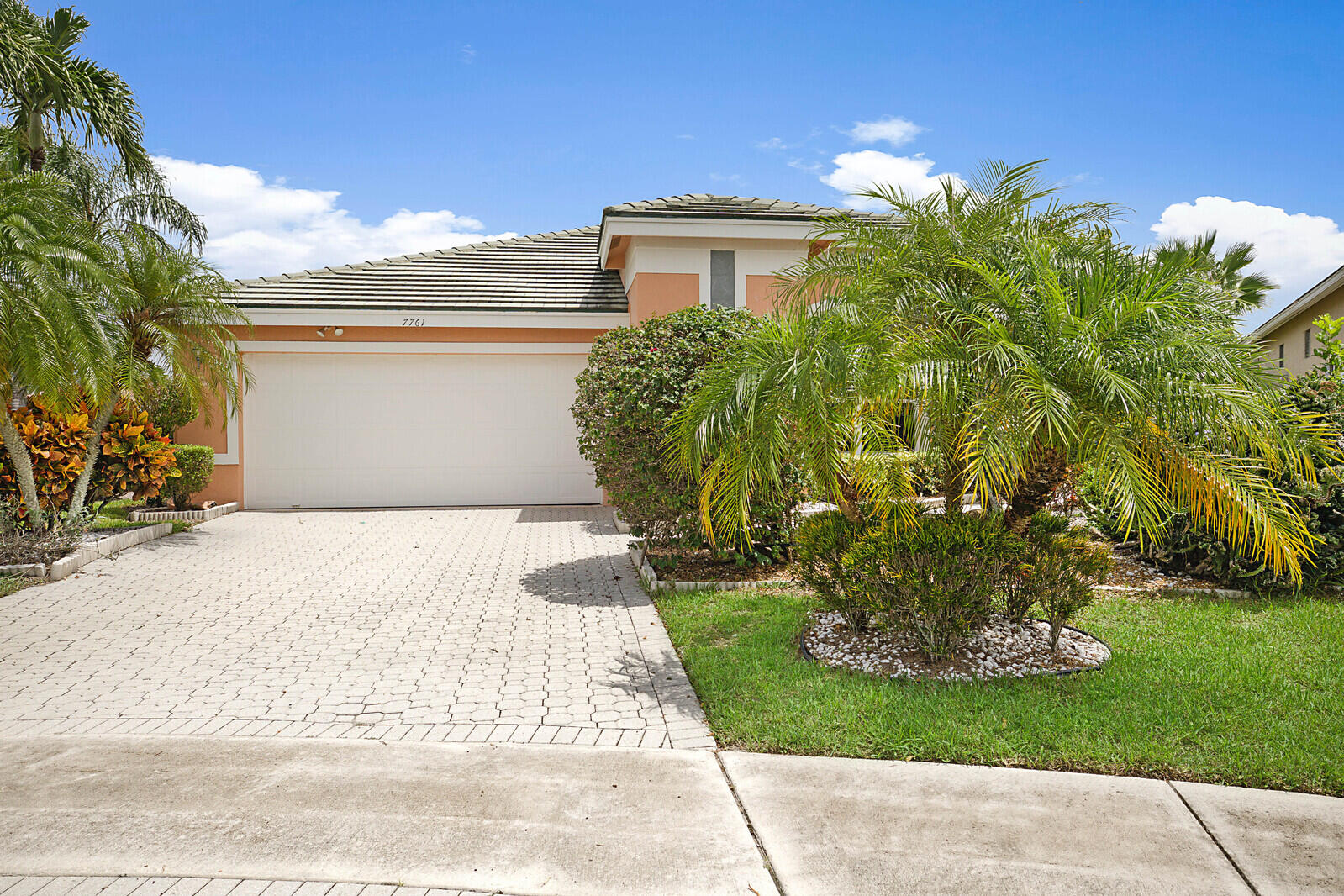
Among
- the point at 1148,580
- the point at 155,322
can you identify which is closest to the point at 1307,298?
the point at 1148,580

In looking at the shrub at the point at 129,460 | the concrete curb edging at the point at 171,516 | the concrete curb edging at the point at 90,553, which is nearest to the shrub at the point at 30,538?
the concrete curb edging at the point at 90,553

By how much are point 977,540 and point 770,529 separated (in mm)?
3209

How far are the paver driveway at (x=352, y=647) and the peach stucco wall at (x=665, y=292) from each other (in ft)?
14.3

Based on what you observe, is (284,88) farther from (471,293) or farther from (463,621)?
(463,621)

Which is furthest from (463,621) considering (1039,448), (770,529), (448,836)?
(1039,448)

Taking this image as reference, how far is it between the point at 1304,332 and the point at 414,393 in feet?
67.8

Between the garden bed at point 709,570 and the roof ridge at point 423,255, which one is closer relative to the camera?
the garden bed at point 709,570

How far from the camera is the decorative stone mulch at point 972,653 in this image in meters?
5.11

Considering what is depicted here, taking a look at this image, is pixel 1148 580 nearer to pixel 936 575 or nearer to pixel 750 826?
pixel 936 575

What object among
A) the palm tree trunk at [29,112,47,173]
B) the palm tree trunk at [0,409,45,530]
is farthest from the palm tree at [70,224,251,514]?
the palm tree trunk at [29,112,47,173]

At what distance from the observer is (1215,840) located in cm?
326

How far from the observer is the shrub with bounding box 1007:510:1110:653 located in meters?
5.23

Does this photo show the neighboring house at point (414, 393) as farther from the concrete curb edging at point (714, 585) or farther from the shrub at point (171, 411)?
the concrete curb edging at point (714, 585)

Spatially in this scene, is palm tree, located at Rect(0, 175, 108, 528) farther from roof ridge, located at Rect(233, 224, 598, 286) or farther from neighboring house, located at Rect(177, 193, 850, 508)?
roof ridge, located at Rect(233, 224, 598, 286)
